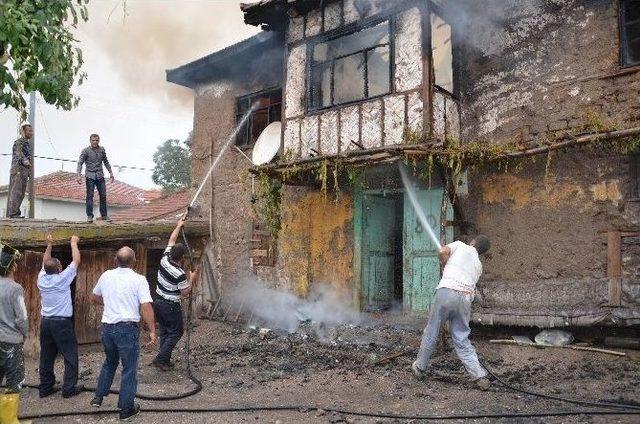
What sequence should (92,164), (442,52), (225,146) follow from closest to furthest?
(442,52), (92,164), (225,146)

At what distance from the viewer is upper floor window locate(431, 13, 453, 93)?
9508 millimetres

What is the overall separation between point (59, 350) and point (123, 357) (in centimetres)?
151

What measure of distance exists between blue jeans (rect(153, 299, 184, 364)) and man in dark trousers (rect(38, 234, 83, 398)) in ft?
4.61

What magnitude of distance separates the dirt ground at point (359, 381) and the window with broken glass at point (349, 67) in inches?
183

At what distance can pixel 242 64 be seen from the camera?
500 inches

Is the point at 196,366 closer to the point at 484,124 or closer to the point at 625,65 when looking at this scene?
the point at 484,124

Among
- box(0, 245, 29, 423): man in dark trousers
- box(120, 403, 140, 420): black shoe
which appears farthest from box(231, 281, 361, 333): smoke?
box(0, 245, 29, 423): man in dark trousers

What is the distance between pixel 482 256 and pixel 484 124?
234 cm

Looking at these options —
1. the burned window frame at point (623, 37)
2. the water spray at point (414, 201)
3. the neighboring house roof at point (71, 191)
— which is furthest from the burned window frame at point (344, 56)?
the neighboring house roof at point (71, 191)

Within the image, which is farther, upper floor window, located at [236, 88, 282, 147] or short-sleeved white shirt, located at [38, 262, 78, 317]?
upper floor window, located at [236, 88, 282, 147]

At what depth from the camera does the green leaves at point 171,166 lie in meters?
31.2

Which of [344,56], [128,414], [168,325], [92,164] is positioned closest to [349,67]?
[344,56]

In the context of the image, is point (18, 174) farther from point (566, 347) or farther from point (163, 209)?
point (566, 347)

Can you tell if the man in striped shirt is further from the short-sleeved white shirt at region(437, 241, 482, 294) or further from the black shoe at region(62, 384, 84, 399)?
the short-sleeved white shirt at region(437, 241, 482, 294)
